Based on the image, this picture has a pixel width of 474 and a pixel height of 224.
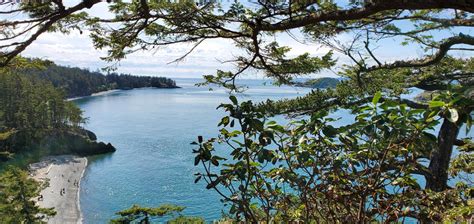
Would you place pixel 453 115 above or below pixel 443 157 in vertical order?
above

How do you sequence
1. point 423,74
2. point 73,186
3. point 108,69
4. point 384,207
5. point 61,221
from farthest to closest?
point 73,186
point 61,221
point 423,74
point 108,69
point 384,207

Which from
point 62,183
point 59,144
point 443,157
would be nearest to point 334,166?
point 443,157

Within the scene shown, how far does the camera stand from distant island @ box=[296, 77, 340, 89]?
579 cm

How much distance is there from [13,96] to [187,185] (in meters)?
21.3

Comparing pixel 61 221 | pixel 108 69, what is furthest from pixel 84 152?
pixel 108 69

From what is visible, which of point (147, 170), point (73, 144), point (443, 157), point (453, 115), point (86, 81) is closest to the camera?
point (453, 115)

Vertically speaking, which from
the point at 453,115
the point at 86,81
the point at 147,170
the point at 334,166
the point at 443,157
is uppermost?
the point at 86,81

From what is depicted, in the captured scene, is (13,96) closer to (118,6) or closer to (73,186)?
(73,186)

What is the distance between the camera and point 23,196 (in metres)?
11.3

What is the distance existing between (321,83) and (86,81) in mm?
74424

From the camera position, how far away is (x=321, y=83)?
717cm

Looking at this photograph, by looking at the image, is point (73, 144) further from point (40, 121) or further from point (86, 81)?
point (86, 81)

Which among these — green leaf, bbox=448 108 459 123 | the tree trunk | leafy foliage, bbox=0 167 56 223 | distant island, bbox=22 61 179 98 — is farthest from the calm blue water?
distant island, bbox=22 61 179 98

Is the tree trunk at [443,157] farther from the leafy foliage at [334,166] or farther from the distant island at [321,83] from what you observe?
the leafy foliage at [334,166]
